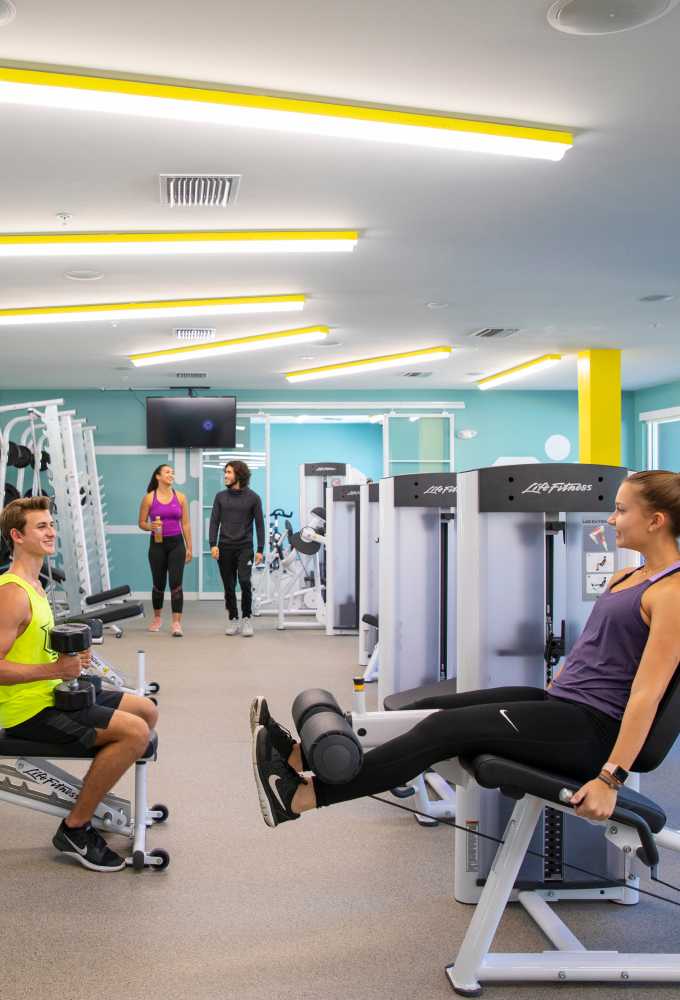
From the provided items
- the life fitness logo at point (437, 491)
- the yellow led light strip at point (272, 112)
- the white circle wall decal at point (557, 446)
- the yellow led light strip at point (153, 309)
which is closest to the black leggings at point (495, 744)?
the life fitness logo at point (437, 491)

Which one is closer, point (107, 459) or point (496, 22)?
point (496, 22)

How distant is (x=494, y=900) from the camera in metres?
2.11

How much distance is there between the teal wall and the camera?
37.9 feet

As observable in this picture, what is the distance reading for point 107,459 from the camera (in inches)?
456

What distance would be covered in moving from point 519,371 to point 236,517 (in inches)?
160

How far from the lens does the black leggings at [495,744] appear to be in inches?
82.0

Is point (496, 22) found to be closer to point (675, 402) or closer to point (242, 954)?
point (242, 954)

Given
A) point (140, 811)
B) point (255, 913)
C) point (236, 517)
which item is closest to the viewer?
point (255, 913)

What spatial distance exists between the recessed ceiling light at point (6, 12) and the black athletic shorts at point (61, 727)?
2.12 metres

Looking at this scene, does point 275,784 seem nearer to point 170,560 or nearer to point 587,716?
point 587,716

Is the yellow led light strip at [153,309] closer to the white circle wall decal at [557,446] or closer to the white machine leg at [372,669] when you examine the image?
the white machine leg at [372,669]

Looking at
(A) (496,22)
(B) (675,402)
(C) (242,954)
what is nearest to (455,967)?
(C) (242,954)

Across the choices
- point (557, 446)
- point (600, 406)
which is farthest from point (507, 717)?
point (557, 446)

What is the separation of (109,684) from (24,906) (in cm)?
211
